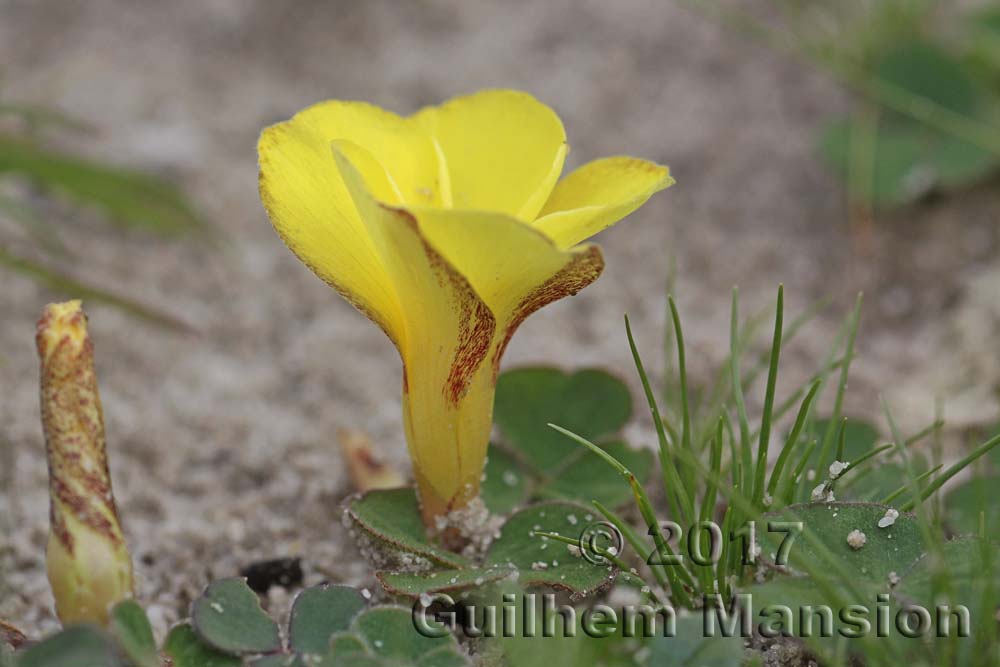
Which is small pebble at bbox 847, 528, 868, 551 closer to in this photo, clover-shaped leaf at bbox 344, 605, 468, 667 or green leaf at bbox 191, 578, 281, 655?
clover-shaped leaf at bbox 344, 605, 468, 667

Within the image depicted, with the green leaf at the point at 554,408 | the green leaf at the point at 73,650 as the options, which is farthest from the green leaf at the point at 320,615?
the green leaf at the point at 554,408

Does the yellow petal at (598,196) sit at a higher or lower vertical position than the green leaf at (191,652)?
higher

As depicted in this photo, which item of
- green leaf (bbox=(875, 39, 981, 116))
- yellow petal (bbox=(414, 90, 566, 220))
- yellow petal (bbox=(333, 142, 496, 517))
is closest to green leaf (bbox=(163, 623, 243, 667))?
yellow petal (bbox=(333, 142, 496, 517))

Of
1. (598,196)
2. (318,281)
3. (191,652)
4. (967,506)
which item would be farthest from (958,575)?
(318,281)

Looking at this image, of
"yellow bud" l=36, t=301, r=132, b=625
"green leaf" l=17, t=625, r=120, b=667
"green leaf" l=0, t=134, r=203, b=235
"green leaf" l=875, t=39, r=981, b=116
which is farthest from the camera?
"green leaf" l=875, t=39, r=981, b=116

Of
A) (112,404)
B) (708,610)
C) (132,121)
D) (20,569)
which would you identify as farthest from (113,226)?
(708,610)

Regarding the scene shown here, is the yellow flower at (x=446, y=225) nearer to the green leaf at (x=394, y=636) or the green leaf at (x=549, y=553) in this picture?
the green leaf at (x=549, y=553)
